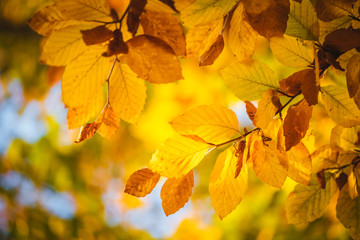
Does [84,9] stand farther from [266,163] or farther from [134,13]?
[266,163]

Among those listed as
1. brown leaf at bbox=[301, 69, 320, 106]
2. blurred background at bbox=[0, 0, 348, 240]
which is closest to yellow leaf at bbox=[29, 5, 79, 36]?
brown leaf at bbox=[301, 69, 320, 106]

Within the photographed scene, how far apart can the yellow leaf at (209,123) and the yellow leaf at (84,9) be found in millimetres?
174

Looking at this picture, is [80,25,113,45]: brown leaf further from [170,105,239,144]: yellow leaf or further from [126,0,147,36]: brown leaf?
[170,105,239,144]: yellow leaf

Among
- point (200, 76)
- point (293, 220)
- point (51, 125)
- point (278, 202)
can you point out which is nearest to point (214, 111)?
point (293, 220)

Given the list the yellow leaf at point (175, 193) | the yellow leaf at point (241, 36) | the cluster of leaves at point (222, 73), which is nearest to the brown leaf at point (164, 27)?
the cluster of leaves at point (222, 73)

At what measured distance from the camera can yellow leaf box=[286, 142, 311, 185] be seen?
1.48 ft

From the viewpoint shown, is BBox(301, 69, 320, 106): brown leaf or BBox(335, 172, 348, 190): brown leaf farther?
BBox(335, 172, 348, 190): brown leaf

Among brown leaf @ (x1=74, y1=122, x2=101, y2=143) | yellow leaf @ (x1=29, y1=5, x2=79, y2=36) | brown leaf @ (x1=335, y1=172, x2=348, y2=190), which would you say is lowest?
brown leaf @ (x1=335, y1=172, x2=348, y2=190)

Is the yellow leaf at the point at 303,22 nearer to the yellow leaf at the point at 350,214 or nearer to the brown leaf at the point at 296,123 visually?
the brown leaf at the point at 296,123

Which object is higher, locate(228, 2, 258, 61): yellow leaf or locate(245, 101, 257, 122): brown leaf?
locate(228, 2, 258, 61): yellow leaf

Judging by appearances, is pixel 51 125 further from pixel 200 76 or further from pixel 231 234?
pixel 231 234

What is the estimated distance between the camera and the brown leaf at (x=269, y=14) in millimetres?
352

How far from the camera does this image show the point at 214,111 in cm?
44

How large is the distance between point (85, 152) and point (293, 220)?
2.66m
